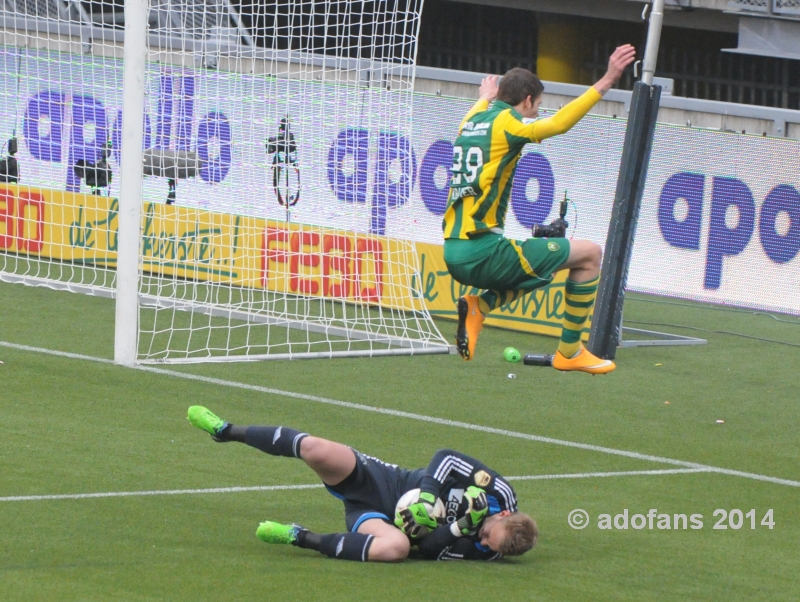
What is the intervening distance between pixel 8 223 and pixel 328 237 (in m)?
4.92

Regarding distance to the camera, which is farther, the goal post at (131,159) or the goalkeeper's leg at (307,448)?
the goal post at (131,159)

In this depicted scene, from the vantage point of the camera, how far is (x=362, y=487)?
6906 millimetres

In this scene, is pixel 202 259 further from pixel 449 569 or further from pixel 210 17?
pixel 449 569

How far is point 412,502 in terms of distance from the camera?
6.69 metres

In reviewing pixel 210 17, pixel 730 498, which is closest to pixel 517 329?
pixel 210 17

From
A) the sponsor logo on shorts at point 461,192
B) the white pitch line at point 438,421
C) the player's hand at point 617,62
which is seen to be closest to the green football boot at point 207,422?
the sponsor logo on shorts at point 461,192

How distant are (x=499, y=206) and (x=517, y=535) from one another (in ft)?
7.36

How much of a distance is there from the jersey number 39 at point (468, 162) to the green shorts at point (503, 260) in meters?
0.37

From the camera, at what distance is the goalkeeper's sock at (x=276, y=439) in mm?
6895

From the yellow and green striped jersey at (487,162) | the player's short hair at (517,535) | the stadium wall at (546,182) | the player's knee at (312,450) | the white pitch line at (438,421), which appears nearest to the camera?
the player's short hair at (517,535)

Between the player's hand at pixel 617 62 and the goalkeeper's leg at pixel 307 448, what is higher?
the player's hand at pixel 617 62

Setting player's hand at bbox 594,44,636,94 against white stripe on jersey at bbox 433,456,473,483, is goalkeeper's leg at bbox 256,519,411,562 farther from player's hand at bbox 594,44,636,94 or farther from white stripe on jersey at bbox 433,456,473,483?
player's hand at bbox 594,44,636,94

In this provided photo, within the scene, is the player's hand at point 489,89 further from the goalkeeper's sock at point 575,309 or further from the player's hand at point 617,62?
the goalkeeper's sock at point 575,309

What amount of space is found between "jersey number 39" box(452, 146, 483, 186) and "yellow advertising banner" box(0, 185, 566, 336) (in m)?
5.06
